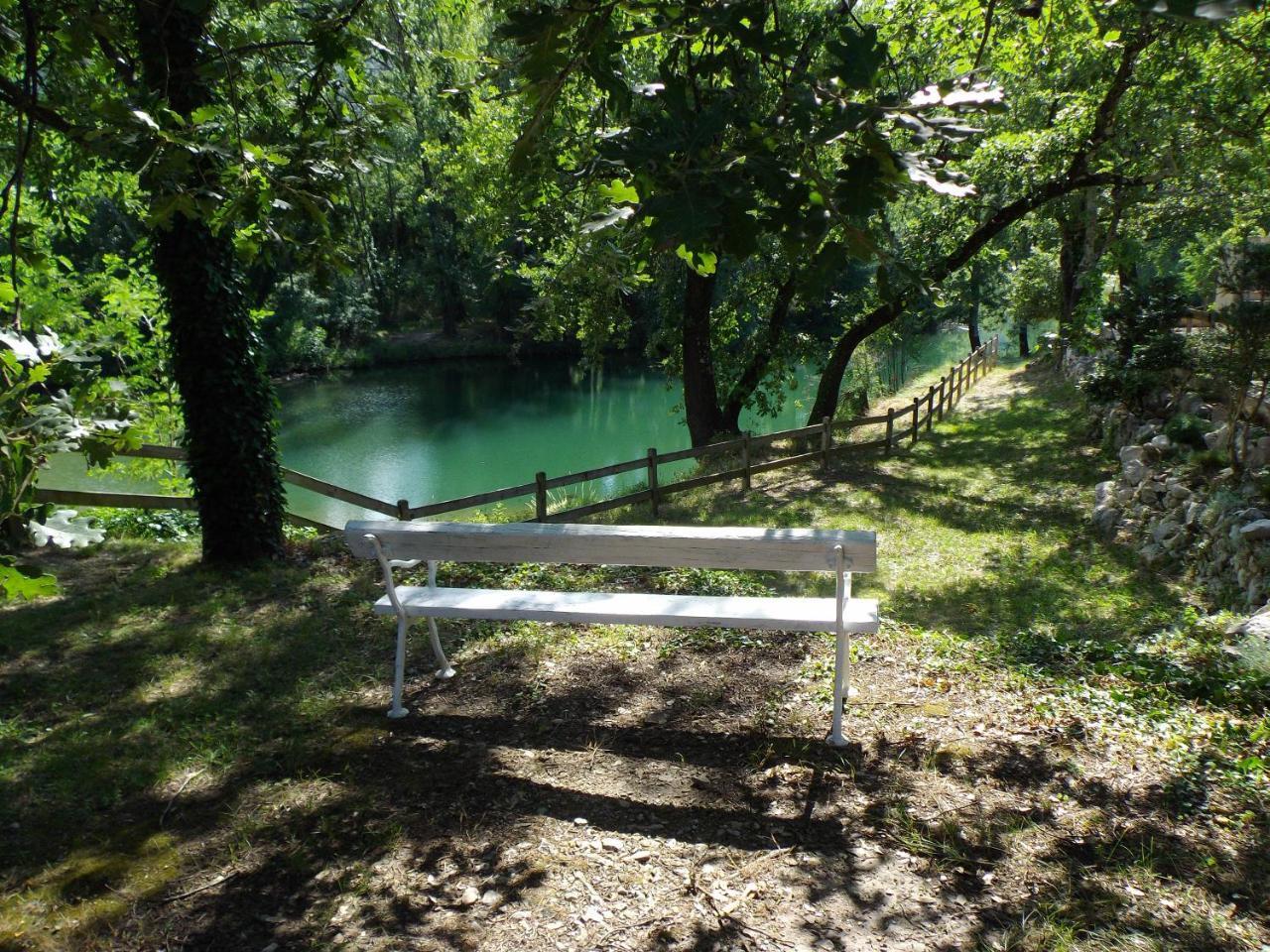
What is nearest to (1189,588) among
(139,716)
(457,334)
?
(139,716)

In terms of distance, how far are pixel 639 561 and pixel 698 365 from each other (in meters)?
10.7

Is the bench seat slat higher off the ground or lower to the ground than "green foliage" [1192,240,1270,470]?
lower

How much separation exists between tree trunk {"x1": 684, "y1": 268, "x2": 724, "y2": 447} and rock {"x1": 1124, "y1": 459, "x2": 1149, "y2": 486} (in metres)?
6.41

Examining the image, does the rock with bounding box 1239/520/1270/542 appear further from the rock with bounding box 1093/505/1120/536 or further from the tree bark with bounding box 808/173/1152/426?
the tree bark with bounding box 808/173/1152/426

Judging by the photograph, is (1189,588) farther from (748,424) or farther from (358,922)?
(748,424)

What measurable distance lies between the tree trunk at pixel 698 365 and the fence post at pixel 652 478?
11.5 feet

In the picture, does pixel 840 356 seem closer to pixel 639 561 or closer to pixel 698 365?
pixel 698 365

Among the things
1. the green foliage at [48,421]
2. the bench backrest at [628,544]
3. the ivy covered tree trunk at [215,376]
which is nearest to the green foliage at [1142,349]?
the bench backrest at [628,544]

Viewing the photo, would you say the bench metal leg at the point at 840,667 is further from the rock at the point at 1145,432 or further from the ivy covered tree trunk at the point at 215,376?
the rock at the point at 1145,432

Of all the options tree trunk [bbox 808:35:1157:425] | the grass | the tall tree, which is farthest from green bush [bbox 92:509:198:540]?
tree trunk [bbox 808:35:1157:425]

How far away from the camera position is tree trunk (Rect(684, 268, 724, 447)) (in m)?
13.7

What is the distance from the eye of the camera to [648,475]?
11789mm

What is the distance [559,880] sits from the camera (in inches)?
112

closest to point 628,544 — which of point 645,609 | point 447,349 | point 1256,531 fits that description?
point 645,609
